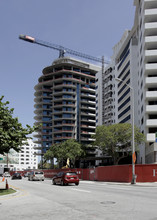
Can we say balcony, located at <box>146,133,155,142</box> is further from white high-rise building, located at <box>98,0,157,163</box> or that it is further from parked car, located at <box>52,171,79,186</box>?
parked car, located at <box>52,171,79,186</box>

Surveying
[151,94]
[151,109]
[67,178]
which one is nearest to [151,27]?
[151,94]

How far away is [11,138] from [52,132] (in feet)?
325

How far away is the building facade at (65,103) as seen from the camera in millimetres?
118062

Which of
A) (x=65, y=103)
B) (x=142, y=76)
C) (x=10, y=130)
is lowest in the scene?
(x=10, y=130)

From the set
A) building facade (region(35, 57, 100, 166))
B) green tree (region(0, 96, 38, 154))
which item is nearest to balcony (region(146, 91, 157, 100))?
green tree (region(0, 96, 38, 154))

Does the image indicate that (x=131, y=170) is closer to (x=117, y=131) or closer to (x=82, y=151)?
(x=117, y=131)

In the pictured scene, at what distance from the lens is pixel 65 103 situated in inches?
4712

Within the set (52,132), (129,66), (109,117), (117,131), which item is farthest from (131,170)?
(52,132)

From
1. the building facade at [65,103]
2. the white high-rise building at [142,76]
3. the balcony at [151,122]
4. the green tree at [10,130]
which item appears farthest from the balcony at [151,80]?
the building facade at [65,103]

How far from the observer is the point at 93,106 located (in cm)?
12888

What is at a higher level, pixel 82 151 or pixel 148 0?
pixel 148 0

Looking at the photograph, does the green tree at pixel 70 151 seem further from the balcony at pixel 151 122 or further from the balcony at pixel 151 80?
the balcony at pixel 151 80

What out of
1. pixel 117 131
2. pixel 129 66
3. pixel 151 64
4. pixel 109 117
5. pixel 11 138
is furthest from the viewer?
pixel 109 117

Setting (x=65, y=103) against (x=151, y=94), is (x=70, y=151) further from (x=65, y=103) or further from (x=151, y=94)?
(x=65, y=103)
